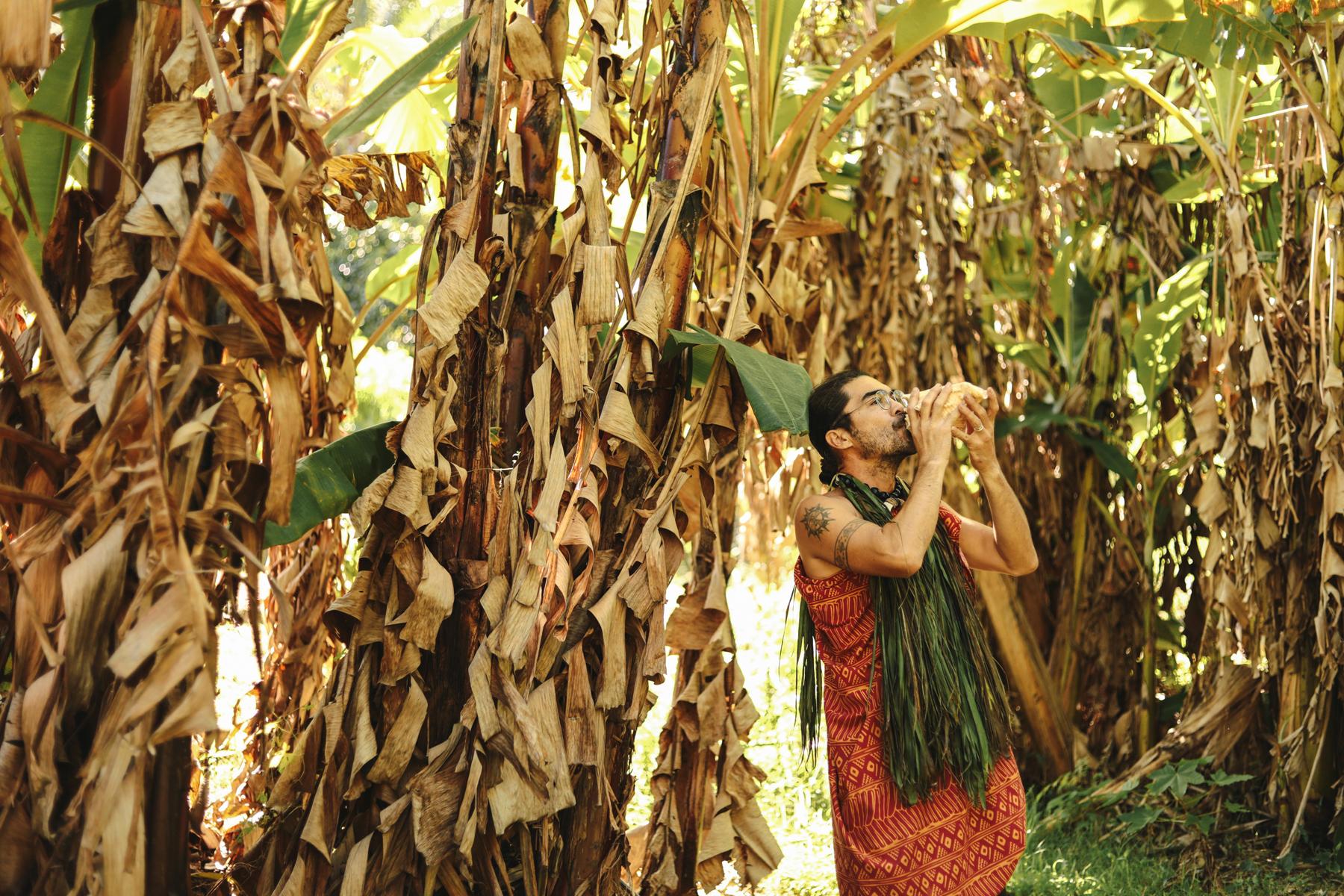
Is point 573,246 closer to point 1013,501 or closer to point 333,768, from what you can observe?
point 333,768

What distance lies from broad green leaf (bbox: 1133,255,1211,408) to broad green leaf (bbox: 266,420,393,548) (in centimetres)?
299

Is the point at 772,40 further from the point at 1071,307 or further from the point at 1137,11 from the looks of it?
the point at 1071,307

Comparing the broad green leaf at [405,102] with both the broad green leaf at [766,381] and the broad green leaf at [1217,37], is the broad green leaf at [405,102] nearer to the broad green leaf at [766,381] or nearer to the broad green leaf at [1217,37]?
the broad green leaf at [766,381]

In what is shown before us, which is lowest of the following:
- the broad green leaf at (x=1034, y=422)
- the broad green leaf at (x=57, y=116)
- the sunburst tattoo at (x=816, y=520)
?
the sunburst tattoo at (x=816, y=520)

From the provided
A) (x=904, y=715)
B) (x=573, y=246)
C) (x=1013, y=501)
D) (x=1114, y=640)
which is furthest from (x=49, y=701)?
(x=1114, y=640)

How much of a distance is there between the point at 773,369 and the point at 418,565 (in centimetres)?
71

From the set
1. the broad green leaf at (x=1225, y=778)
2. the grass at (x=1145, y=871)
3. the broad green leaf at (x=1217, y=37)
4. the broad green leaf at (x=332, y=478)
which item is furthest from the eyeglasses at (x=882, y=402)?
the broad green leaf at (x=1225, y=778)

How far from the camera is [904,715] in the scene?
2137mm

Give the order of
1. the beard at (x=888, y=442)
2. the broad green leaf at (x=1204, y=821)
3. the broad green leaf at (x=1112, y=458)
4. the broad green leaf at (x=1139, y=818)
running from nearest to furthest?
1. the beard at (x=888, y=442)
2. the broad green leaf at (x=1204, y=821)
3. the broad green leaf at (x=1139, y=818)
4. the broad green leaf at (x=1112, y=458)

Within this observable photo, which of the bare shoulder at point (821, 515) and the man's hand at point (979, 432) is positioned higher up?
the man's hand at point (979, 432)

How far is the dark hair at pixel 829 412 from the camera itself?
239cm

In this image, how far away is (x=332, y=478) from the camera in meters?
1.89

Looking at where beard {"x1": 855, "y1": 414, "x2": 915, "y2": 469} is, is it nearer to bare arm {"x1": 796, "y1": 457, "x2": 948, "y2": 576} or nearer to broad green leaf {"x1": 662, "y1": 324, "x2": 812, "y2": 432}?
bare arm {"x1": 796, "y1": 457, "x2": 948, "y2": 576}

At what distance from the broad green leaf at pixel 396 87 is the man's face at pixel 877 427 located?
1079 millimetres
